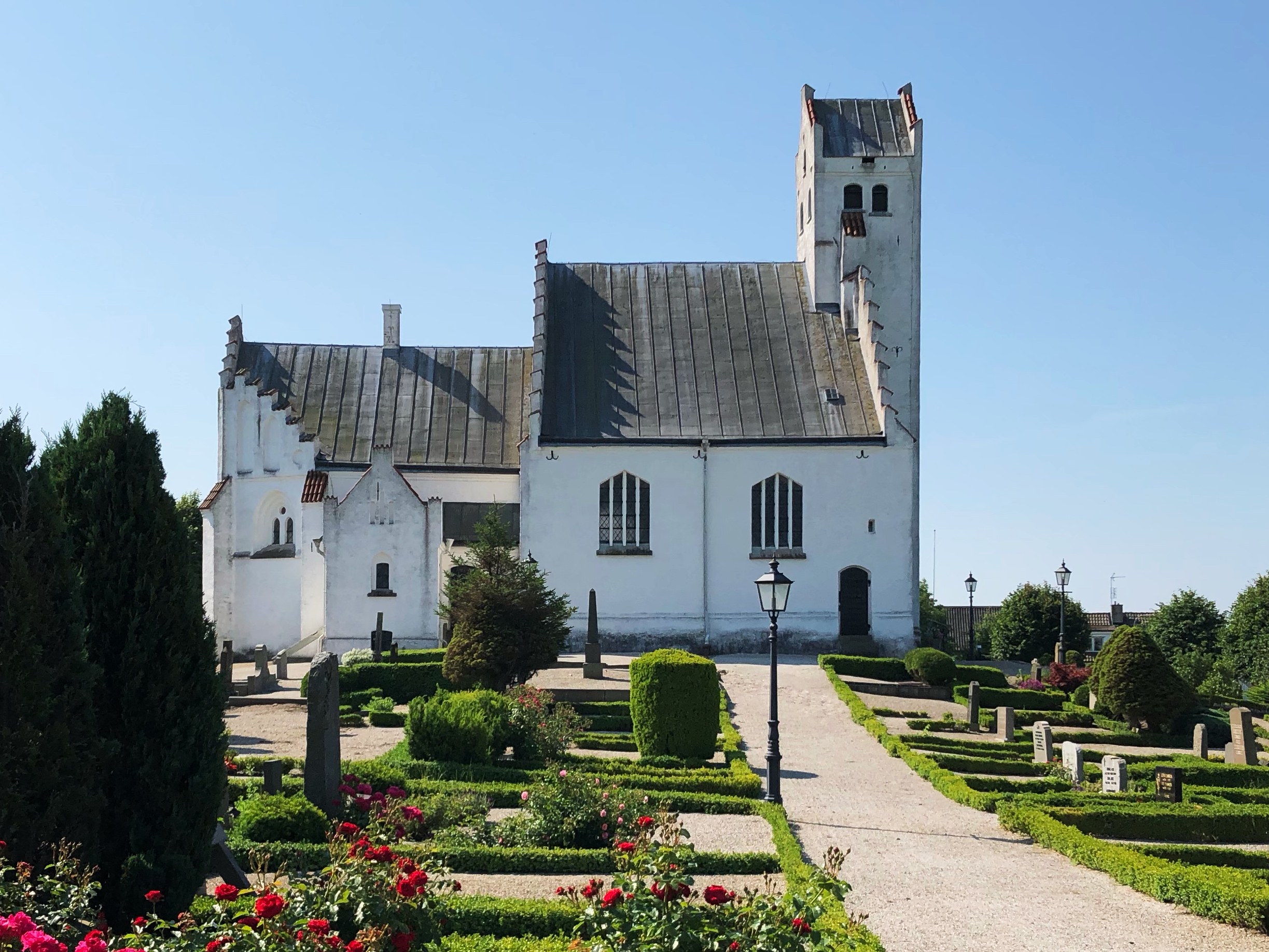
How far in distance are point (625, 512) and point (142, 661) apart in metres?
28.0

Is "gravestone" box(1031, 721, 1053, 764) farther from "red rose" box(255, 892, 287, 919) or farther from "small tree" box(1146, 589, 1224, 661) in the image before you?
"small tree" box(1146, 589, 1224, 661)

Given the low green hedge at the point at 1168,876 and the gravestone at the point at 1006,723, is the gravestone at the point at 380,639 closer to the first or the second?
the gravestone at the point at 1006,723

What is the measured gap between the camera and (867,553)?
123 feet

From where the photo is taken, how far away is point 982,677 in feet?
110

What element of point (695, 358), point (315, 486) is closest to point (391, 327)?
point (315, 486)

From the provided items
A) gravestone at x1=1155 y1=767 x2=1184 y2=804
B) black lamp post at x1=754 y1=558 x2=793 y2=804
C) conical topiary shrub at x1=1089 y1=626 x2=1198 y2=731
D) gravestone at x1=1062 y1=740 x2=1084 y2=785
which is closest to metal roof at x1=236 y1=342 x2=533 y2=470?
conical topiary shrub at x1=1089 y1=626 x2=1198 y2=731

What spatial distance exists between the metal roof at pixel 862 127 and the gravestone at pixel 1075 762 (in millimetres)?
25809

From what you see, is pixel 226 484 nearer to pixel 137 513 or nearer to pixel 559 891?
pixel 137 513

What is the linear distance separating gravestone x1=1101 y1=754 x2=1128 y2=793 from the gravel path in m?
3.04

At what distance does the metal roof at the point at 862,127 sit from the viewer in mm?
41188

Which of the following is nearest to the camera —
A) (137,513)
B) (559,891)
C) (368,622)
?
(559,891)

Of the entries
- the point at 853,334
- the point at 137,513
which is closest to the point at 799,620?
the point at 853,334

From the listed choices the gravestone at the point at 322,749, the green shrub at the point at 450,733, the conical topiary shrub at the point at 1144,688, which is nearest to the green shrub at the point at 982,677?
the conical topiary shrub at the point at 1144,688

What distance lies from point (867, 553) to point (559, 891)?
3071 cm
